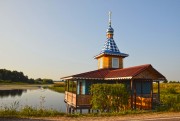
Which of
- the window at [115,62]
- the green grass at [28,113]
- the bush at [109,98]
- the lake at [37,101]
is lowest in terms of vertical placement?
the lake at [37,101]

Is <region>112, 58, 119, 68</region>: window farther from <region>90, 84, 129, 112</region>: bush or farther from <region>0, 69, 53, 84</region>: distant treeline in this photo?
<region>0, 69, 53, 84</region>: distant treeline

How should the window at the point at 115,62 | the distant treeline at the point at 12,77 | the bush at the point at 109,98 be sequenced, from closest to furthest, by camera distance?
1. the bush at the point at 109,98
2. the window at the point at 115,62
3. the distant treeline at the point at 12,77

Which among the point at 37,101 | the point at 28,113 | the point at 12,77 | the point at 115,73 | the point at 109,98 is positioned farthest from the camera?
the point at 12,77

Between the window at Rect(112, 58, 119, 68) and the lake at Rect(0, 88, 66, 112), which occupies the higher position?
the window at Rect(112, 58, 119, 68)

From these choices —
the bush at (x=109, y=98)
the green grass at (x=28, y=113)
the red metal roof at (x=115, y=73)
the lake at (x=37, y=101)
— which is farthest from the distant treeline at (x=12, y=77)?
the green grass at (x=28, y=113)

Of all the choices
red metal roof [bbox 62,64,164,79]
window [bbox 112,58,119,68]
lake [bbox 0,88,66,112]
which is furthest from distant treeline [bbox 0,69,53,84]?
red metal roof [bbox 62,64,164,79]

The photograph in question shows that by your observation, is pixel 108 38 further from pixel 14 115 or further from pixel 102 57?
pixel 14 115

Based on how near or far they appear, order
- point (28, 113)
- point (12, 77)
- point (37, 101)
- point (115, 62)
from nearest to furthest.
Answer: point (28, 113) → point (115, 62) → point (37, 101) → point (12, 77)

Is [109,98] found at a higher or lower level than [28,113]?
higher

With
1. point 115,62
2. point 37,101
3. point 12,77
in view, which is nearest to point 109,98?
point 115,62

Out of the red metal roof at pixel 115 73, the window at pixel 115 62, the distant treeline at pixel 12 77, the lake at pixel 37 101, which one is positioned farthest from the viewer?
the distant treeline at pixel 12 77

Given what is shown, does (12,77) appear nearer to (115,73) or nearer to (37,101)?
(37,101)

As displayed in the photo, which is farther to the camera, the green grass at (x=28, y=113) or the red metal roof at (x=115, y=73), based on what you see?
the red metal roof at (x=115, y=73)

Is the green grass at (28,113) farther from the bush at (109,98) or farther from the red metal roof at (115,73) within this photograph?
the red metal roof at (115,73)
